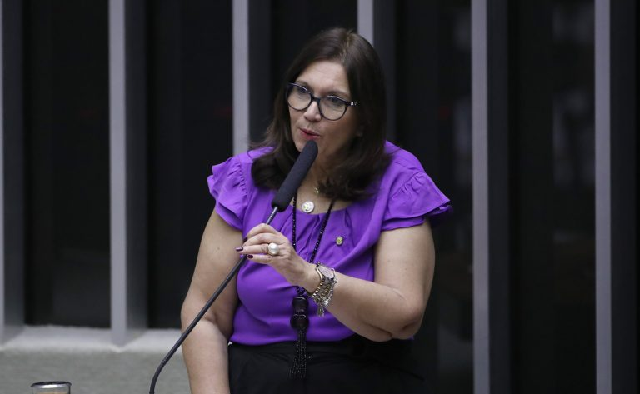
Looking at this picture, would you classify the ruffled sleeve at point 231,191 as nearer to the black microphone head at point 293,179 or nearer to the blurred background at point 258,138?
the black microphone head at point 293,179

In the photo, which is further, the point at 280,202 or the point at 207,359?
the point at 207,359

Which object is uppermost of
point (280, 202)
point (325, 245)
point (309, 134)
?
point (309, 134)

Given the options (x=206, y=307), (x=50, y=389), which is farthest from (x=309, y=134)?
(x=50, y=389)

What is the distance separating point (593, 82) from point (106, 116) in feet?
5.63

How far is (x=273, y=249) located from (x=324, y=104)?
476mm

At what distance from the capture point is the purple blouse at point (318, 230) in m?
2.03

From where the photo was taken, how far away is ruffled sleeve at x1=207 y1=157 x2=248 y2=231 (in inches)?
83.2

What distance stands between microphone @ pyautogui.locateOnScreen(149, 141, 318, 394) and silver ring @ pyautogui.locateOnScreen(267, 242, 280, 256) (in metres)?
0.06

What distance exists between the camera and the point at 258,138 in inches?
129

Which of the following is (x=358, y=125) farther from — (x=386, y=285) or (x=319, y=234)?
(x=386, y=285)

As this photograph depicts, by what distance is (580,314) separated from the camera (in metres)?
3.18

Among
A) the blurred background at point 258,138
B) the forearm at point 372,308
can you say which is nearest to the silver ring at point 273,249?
the forearm at point 372,308

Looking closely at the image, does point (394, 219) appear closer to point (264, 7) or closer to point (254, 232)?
point (254, 232)

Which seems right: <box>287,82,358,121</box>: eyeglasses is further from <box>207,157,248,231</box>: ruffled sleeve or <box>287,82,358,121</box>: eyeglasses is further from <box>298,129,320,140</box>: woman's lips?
<box>207,157,248,231</box>: ruffled sleeve
